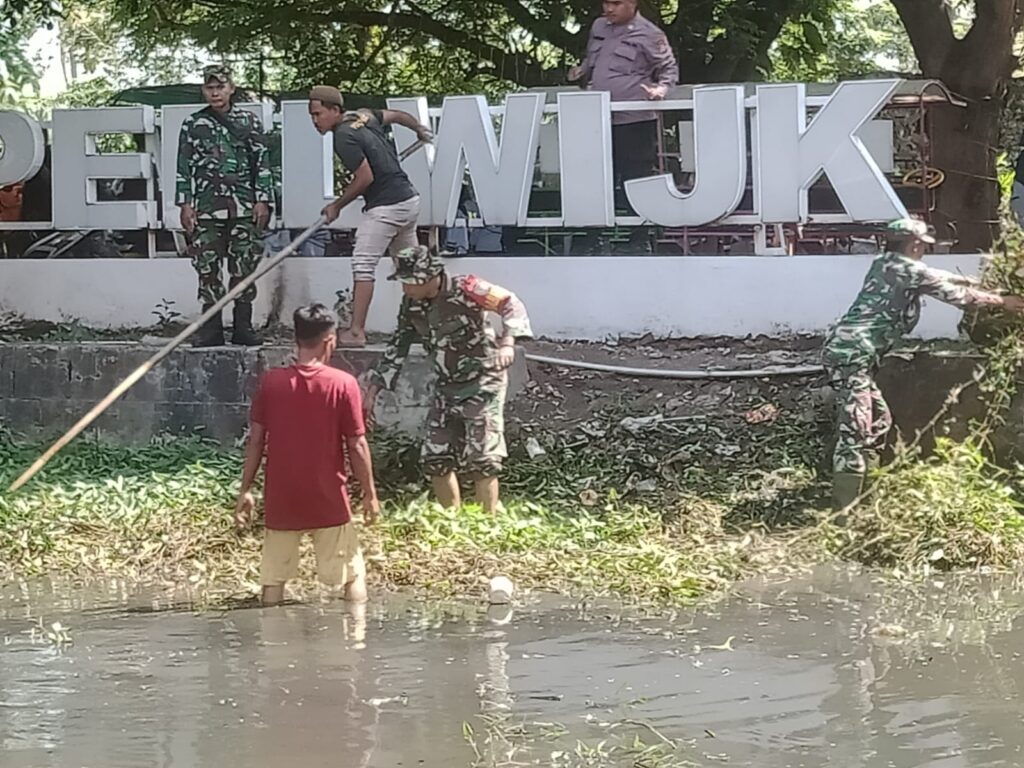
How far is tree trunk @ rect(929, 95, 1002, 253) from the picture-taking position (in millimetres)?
9320

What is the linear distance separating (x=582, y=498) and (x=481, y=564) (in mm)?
1332

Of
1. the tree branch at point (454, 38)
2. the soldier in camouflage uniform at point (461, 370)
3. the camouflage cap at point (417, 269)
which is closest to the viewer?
the camouflage cap at point (417, 269)

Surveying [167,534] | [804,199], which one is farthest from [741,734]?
[804,199]

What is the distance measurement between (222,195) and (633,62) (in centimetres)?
297

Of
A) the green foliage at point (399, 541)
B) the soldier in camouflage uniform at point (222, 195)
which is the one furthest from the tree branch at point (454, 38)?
the green foliage at point (399, 541)

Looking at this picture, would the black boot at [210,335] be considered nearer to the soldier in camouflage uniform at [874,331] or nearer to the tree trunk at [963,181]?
the soldier in camouflage uniform at [874,331]

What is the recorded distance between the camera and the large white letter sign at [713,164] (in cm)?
926

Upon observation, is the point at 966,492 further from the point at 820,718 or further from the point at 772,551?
the point at 820,718

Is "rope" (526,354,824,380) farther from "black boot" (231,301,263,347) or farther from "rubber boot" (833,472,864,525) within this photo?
"black boot" (231,301,263,347)

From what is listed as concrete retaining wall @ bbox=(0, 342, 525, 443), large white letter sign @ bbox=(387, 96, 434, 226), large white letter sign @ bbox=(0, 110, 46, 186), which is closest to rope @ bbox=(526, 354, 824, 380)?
concrete retaining wall @ bbox=(0, 342, 525, 443)

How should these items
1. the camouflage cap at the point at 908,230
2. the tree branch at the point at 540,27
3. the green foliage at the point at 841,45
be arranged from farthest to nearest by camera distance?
the green foliage at the point at 841,45 < the tree branch at the point at 540,27 < the camouflage cap at the point at 908,230

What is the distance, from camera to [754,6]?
13.3 meters

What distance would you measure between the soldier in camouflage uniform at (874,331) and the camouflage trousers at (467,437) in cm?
192

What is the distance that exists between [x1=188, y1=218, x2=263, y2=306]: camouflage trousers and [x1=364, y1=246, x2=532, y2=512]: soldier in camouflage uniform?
2.16 metres
